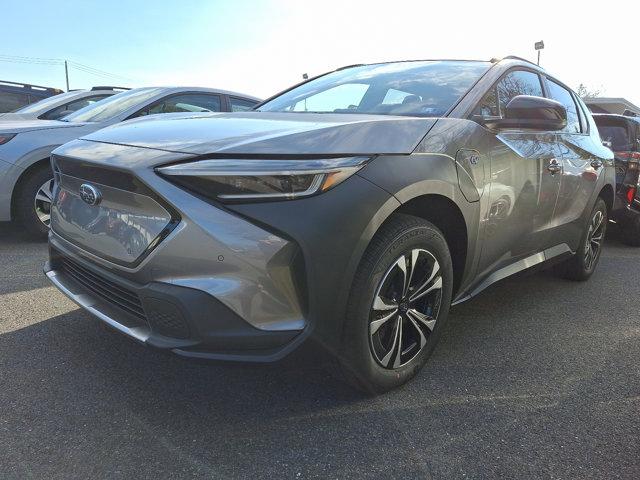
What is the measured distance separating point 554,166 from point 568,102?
114cm

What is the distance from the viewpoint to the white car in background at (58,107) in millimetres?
5566

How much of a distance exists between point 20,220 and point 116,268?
330 cm

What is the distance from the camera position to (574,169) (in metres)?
3.51

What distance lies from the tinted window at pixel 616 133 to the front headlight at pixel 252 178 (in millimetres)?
5435

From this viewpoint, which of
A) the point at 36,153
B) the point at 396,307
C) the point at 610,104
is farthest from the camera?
the point at 610,104

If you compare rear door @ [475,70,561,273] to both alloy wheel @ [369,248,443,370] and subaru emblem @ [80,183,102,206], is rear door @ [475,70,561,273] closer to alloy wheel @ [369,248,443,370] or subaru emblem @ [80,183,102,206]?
alloy wheel @ [369,248,443,370]

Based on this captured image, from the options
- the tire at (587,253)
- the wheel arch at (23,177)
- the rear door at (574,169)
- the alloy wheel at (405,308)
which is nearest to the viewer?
the alloy wheel at (405,308)

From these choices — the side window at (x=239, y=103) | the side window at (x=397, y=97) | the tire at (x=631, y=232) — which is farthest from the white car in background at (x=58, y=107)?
the tire at (x=631, y=232)

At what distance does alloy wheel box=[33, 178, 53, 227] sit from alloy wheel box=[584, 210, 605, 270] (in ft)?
15.3

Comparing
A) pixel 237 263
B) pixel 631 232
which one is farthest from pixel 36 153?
pixel 631 232

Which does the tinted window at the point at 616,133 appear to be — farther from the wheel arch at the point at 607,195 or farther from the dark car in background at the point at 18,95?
the dark car in background at the point at 18,95

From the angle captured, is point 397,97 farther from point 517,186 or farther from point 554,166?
point 554,166

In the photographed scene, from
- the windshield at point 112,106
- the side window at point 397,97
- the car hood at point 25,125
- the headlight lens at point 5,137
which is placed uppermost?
the side window at point 397,97

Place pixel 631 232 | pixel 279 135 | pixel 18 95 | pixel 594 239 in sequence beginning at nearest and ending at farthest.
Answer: pixel 279 135
pixel 594 239
pixel 631 232
pixel 18 95
